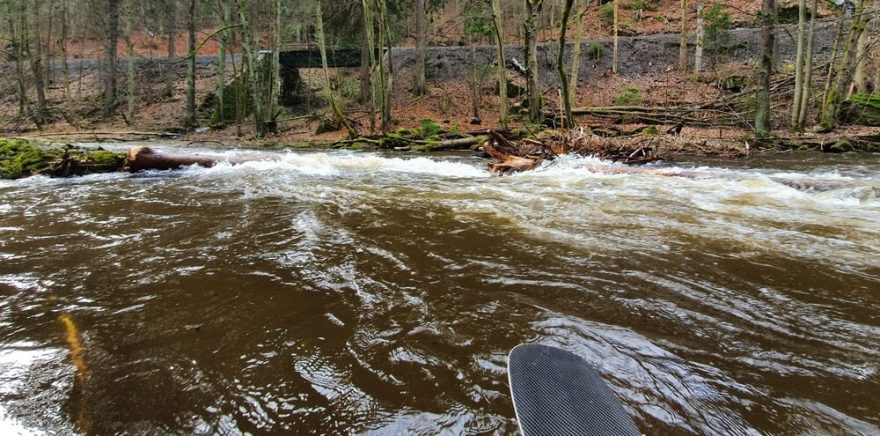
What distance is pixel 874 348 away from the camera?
243 cm

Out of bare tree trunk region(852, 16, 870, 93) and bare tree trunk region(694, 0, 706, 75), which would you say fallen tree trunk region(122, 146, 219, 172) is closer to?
bare tree trunk region(852, 16, 870, 93)

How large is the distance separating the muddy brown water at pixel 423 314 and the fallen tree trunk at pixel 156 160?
12.5 feet

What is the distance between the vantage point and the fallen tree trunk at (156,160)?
941cm

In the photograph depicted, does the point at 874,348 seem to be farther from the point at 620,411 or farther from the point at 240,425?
the point at 240,425

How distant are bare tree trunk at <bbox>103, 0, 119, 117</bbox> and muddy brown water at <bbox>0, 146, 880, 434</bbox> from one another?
72.4ft

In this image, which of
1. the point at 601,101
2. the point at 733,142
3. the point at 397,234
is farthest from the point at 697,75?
the point at 397,234

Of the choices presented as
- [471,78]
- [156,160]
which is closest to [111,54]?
[471,78]

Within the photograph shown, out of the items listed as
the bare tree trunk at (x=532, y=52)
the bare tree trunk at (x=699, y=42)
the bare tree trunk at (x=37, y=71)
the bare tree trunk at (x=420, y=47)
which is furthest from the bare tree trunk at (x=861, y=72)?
the bare tree trunk at (x=37, y=71)

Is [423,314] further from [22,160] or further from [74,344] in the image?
[22,160]

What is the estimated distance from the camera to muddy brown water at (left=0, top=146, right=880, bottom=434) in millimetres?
1988

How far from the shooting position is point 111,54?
2291 cm

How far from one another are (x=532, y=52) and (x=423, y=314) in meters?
14.6

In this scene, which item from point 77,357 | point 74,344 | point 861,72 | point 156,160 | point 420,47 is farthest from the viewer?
point 420,47

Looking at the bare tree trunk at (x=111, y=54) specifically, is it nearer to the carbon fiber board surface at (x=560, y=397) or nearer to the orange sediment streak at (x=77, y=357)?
the orange sediment streak at (x=77, y=357)
